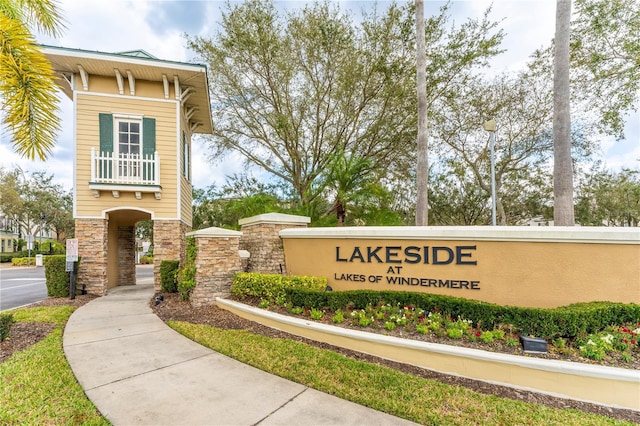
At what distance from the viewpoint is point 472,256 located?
17.5 feet

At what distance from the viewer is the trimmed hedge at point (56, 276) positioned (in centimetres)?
951

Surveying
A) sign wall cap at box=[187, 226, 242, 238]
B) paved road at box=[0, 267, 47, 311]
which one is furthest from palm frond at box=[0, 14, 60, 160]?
paved road at box=[0, 267, 47, 311]

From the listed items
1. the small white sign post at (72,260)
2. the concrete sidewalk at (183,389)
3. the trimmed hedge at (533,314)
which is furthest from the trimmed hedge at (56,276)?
the trimmed hedge at (533,314)

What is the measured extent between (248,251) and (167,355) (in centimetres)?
412

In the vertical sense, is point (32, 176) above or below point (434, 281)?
above

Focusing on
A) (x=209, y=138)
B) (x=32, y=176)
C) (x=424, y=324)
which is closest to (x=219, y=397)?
(x=424, y=324)

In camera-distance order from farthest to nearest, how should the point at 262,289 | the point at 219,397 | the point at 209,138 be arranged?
1. the point at 209,138
2. the point at 262,289
3. the point at 219,397

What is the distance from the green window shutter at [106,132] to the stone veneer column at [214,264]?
5.22 meters

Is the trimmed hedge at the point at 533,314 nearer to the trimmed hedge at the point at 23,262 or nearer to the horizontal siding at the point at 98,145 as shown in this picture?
the horizontal siding at the point at 98,145

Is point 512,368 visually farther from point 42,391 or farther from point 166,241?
point 166,241

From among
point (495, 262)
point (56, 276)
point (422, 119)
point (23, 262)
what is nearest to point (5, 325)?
point (56, 276)

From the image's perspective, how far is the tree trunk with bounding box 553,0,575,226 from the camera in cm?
673

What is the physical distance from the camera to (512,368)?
12.7 feet

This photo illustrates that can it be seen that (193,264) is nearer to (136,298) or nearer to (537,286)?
(136,298)
